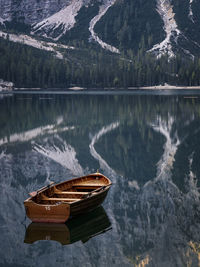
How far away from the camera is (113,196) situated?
75.6ft

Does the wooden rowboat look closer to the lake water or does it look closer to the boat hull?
the boat hull

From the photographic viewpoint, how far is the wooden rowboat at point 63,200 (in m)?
17.9

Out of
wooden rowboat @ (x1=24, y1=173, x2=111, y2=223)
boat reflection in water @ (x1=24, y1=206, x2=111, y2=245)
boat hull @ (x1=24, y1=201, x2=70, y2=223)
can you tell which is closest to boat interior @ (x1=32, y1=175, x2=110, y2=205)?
wooden rowboat @ (x1=24, y1=173, x2=111, y2=223)

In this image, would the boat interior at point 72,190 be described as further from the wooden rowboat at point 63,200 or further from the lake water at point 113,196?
the lake water at point 113,196

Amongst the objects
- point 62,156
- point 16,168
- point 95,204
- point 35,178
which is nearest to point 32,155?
point 62,156

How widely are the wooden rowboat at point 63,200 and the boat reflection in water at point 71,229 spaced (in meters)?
0.36

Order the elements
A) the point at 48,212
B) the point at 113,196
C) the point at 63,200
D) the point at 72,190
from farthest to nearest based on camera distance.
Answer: the point at 113,196 → the point at 72,190 → the point at 63,200 → the point at 48,212

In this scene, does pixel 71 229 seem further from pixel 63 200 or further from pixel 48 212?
pixel 63 200

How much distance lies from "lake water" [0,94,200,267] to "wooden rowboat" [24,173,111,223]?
595 mm

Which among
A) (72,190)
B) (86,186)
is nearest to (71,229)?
(72,190)

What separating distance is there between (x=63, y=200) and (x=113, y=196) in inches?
194

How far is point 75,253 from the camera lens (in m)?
15.8

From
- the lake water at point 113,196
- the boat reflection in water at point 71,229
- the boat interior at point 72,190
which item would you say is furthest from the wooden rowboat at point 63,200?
the lake water at point 113,196

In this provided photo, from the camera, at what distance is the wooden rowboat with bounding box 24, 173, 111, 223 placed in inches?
706
